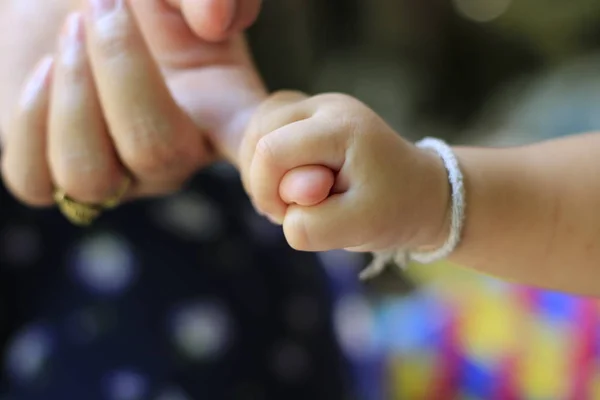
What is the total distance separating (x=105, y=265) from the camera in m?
0.52

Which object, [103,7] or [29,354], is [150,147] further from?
[29,354]

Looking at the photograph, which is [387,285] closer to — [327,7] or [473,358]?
[473,358]

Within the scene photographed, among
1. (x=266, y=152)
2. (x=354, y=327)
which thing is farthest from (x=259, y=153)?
(x=354, y=327)

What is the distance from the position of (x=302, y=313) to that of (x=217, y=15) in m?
0.28

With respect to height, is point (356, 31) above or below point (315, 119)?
below

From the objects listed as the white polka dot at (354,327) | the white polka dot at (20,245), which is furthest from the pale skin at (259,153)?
the white polka dot at (354,327)

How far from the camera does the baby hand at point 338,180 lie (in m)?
0.26

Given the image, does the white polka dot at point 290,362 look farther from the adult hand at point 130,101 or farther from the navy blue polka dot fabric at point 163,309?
the adult hand at point 130,101

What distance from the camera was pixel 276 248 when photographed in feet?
1.87

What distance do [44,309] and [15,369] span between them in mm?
47

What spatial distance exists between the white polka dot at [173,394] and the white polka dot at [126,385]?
0.5 inches

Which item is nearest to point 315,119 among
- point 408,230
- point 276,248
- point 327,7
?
point 408,230

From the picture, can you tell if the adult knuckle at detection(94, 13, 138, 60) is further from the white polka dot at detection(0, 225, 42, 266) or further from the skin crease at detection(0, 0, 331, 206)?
the white polka dot at detection(0, 225, 42, 266)

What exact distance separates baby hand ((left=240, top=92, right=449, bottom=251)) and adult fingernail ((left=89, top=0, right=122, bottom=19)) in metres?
0.16
